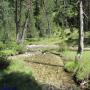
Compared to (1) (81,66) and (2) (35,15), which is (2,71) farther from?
(2) (35,15)

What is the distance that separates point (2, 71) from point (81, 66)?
5.91 m

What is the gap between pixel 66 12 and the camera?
83250mm

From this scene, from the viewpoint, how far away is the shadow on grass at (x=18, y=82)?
64.0 feet

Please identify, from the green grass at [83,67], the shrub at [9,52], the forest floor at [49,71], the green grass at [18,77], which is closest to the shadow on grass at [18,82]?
the green grass at [18,77]

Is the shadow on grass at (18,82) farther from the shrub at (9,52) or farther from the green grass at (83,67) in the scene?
the shrub at (9,52)

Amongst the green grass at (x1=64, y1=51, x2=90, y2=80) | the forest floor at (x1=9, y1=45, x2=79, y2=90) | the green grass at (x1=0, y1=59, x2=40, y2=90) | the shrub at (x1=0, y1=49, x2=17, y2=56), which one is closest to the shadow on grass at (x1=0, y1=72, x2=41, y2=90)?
the green grass at (x1=0, y1=59, x2=40, y2=90)

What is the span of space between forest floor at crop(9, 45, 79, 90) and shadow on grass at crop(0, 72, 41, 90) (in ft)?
1.94

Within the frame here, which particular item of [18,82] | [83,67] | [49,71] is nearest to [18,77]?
[18,82]

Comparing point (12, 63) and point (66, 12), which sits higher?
point (66, 12)

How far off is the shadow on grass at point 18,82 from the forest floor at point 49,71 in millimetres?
593

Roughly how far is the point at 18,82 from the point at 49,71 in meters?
3.21

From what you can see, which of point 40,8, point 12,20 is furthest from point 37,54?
point 40,8

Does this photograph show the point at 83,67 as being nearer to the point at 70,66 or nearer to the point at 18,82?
the point at 70,66

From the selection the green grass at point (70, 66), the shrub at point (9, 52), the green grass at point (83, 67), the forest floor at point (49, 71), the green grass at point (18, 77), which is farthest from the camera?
the shrub at point (9, 52)
